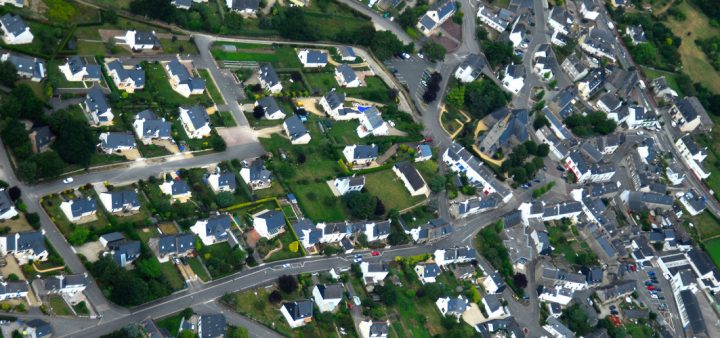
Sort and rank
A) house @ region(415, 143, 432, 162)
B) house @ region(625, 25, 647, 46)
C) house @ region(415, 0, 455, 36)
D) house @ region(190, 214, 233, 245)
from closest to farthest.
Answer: house @ region(190, 214, 233, 245), house @ region(415, 143, 432, 162), house @ region(415, 0, 455, 36), house @ region(625, 25, 647, 46)

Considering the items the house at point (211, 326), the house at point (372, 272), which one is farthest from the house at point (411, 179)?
the house at point (211, 326)

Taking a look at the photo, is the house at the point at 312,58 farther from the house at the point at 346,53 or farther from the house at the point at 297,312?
the house at the point at 297,312

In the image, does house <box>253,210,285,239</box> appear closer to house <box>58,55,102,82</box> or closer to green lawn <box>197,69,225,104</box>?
green lawn <box>197,69,225,104</box>

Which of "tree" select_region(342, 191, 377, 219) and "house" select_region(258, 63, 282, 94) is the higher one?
"house" select_region(258, 63, 282, 94)

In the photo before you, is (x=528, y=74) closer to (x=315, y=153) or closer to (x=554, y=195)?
(x=554, y=195)

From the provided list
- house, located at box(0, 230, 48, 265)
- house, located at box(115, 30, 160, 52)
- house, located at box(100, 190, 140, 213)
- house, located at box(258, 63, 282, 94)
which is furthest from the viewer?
house, located at box(258, 63, 282, 94)

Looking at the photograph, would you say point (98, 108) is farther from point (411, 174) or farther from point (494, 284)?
point (494, 284)

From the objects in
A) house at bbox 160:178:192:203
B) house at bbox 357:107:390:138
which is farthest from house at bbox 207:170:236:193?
house at bbox 357:107:390:138

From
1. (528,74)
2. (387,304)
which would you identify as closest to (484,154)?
(528,74)
